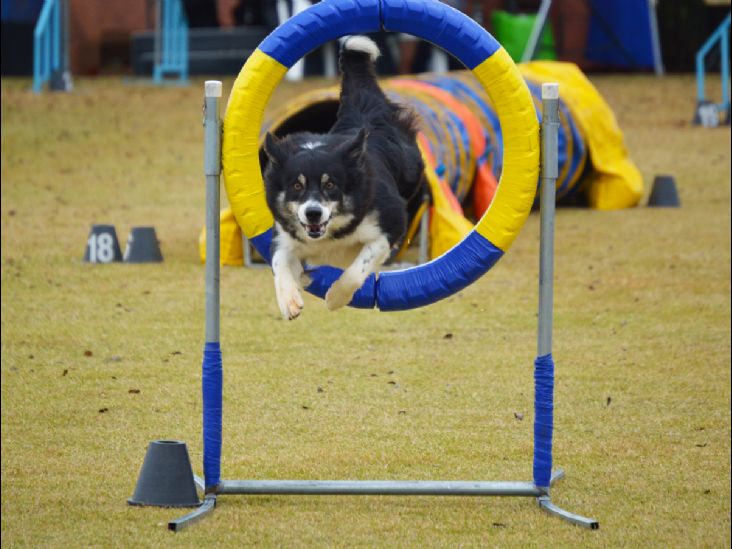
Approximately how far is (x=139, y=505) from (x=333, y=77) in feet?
62.3

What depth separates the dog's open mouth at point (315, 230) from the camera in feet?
17.5

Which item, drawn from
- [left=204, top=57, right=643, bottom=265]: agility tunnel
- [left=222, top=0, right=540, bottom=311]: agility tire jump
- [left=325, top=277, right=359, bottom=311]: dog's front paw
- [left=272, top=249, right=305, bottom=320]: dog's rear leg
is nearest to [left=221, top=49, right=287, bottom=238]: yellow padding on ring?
[left=222, top=0, right=540, bottom=311]: agility tire jump

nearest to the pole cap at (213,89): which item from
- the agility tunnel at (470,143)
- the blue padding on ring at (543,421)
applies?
the blue padding on ring at (543,421)

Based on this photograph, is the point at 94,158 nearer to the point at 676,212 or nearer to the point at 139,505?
the point at 676,212

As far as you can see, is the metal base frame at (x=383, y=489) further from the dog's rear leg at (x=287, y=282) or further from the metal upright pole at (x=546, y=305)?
the dog's rear leg at (x=287, y=282)

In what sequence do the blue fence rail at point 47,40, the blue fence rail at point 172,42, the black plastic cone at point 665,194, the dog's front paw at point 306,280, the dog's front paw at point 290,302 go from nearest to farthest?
the dog's front paw at point 290,302 → the dog's front paw at point 306,280 → the black plastic cone at point 665,194 → the blue fence rail at point 47,40 → the blue fence rail at point 172,42

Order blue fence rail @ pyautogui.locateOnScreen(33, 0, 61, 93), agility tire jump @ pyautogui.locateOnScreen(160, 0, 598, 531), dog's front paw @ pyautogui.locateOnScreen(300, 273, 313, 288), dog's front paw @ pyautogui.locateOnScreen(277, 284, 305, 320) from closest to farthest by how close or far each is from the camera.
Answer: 1. dog's front paw @ pyautogui.locateOnScreen(277, 284, 305, 320)
2. agility tire jump @ pyautogui.locateOnScreen(160, 0, 598, 531)
3. dog's front paw @ pyautogui.locateOnScreen(300, 273, 313, 288)
4. blue fence rail @ pyautogui.locateOnScreen(33, 0, 61, 93)

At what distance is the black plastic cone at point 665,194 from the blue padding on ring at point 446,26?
9.34 m

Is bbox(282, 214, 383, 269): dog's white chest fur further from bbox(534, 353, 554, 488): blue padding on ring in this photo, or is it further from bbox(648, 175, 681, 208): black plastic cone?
bbox(648, 175, 681, 208): black plastic cone

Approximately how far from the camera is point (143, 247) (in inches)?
436

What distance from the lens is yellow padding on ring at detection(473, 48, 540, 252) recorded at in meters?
5.52

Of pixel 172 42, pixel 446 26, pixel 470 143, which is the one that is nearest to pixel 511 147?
pixel 446 26

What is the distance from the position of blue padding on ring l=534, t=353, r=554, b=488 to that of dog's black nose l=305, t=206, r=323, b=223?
1175 millimetres

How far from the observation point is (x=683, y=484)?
5.84 m
